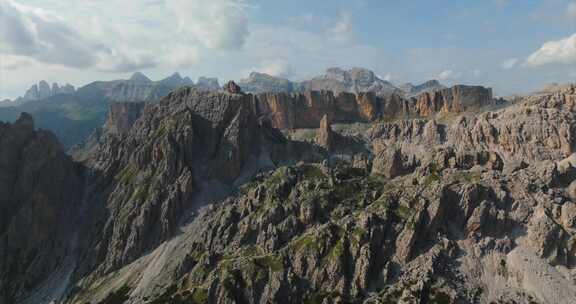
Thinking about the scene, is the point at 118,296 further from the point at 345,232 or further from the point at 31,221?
the point at 345,232

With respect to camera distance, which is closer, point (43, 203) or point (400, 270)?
point (400, 270)

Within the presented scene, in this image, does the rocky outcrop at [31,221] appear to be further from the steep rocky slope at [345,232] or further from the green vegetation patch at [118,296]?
the green vegetation patch at [118,296]

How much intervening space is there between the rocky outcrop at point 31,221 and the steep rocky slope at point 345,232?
5577mm

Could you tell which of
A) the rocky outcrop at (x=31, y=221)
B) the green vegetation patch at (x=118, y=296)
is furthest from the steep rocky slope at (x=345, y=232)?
the rocky outcrop at (x=31, y=221)

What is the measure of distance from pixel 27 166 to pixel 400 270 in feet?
548

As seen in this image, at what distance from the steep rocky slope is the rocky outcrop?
5.58 m

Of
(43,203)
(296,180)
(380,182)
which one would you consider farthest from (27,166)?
(380,182)

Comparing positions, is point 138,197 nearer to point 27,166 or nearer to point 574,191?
point 27,166

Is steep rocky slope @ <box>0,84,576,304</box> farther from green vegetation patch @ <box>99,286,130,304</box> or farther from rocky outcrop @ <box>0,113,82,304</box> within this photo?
rocky outcrop @ <box>0,113,82,304</box>

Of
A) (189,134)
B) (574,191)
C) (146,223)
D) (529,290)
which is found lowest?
(529,290)

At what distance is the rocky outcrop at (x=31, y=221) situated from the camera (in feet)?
557

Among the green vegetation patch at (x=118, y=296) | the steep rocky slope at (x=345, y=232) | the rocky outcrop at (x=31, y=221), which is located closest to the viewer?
the steep rocky slope at (x=345, y=232)

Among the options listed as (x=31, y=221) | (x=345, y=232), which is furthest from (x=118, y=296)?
(x=345, y=232)

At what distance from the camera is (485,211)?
460ft
